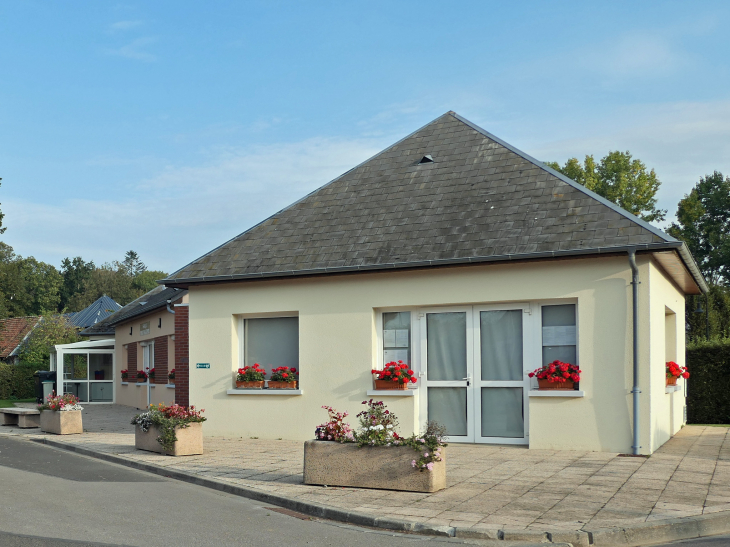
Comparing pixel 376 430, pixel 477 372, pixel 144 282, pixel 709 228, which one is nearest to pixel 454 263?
pixel 477 372

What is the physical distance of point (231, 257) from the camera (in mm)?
15727

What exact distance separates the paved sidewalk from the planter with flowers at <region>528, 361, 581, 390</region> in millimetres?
1094

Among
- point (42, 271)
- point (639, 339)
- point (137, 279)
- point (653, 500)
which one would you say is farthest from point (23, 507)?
point (137, 279)

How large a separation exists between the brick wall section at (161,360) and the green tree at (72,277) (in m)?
78.6

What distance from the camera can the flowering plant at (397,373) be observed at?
13.5 metres

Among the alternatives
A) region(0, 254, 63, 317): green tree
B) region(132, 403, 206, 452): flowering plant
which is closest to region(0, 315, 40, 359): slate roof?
region(0, 254, 63, 317): green tree

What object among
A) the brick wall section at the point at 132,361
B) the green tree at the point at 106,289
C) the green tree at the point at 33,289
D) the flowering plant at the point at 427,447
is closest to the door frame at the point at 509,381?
the flowering plant at the point at 427,447

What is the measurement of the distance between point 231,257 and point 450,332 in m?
4.97

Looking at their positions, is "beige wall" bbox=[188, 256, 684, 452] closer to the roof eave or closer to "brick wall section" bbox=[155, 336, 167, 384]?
the roof eave

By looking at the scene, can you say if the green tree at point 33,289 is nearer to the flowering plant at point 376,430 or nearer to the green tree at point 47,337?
the green tree at point 47,337

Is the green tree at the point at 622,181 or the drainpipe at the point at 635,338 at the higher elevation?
the green tree at the point at 622,181

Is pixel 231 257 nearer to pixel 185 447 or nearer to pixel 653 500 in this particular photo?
pixel 185 447

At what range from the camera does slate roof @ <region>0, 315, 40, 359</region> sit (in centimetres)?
5478

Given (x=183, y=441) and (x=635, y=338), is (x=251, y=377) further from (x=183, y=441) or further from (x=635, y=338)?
(x=635, y=338)
